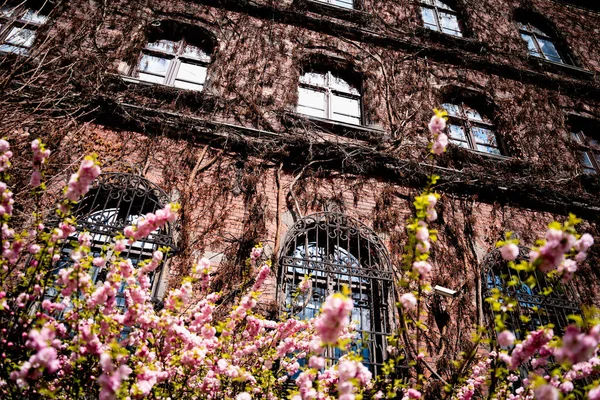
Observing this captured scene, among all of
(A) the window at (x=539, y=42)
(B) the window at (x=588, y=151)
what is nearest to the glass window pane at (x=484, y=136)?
(B) the window at (x=588, y=151)

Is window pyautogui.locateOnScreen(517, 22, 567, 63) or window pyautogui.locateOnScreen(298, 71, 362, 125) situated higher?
window pyautogui.locateOnScreen(517, 22, 567, 63)

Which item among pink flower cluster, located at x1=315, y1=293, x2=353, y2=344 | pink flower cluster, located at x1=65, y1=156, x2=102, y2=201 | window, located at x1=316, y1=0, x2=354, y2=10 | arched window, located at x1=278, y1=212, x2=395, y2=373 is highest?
window, located at x1=316, y1=0, x2=354, y2=10

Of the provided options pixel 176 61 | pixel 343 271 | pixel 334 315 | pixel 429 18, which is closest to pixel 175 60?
pixel 176 61

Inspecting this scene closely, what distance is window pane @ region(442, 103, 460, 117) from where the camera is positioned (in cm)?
817

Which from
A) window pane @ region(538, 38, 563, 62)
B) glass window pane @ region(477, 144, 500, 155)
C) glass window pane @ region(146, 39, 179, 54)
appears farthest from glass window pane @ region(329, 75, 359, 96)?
window pane @ region(538, 38, 563, 62)

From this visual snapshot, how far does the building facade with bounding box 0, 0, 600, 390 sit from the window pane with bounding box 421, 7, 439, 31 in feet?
0.67

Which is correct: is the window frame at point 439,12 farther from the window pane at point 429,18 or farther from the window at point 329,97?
the window at point 329,97

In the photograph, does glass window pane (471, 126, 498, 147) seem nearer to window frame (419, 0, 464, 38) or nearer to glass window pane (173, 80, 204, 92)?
window frame (419, 0, 464, 38)

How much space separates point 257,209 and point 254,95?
8.08ft

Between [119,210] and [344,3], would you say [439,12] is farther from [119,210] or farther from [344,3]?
[119,210]

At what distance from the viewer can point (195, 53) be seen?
7469mm

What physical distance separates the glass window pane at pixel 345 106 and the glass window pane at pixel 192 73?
2656 mm

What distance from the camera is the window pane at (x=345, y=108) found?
7.39 metres

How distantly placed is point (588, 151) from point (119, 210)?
9935 millimetres
